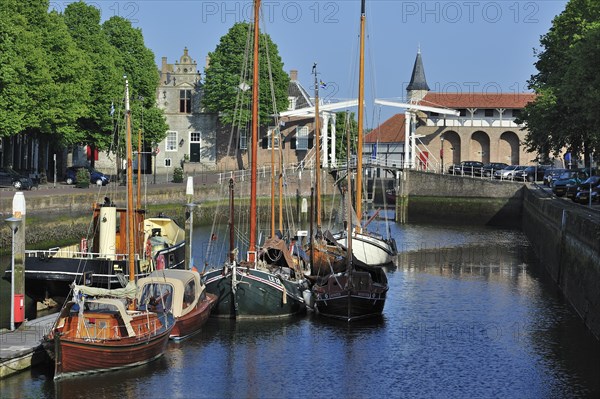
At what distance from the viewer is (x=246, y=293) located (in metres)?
37.1

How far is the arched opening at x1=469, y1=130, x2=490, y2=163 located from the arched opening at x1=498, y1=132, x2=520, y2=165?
143cm

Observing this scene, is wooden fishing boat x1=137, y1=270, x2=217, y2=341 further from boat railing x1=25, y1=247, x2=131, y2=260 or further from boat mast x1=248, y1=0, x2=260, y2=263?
boat railing x1=25, y1=247, x2=131, y2=260

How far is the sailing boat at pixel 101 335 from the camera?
27.7 metres

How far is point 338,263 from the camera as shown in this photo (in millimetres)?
46406

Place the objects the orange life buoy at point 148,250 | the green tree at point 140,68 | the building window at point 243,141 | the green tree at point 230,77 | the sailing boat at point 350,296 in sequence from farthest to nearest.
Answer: the building window at point 243,141
the green tree at point 230,77
the green tree at point 140,68
the orange life buoy at point 148,250
the sailing boat at point 350,296

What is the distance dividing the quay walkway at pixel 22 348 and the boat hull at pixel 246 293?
7462 millimetres

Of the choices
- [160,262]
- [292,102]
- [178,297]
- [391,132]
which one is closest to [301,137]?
[292,102]

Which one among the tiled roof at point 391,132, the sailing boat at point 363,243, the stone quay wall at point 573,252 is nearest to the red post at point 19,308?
the stone quay wall at point 573,252

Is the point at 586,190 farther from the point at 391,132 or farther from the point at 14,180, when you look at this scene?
the point at 391,132

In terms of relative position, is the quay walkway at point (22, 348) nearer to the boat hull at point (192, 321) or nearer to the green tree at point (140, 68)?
the boat hull at point (192, 321)

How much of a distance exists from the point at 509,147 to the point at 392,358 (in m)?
78.4

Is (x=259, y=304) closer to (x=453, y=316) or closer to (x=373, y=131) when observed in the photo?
(x=453, y=316)

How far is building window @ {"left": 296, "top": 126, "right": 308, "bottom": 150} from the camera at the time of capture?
337 feet

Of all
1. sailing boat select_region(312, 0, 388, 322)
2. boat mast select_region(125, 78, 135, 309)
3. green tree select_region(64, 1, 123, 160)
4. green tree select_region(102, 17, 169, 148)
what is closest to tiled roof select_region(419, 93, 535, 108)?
green tree select_region(102, 17, 169, 148)
